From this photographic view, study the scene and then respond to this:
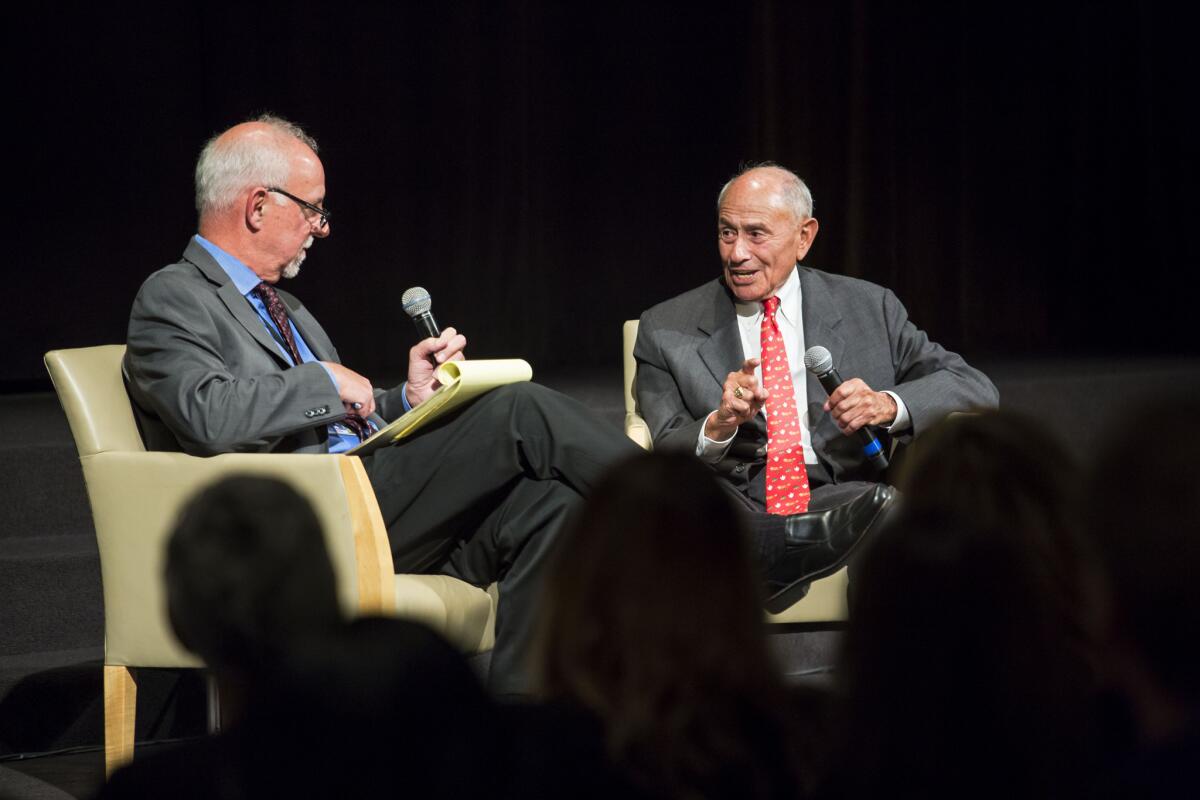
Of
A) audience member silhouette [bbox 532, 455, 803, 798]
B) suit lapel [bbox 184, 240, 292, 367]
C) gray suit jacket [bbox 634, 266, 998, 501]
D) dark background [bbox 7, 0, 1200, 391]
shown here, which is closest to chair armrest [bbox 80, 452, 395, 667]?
suit lapel [bbox 184, 240, 292, 367]

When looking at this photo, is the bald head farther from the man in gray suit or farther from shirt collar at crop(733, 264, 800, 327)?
shirt collar at crop(733, 264, 800, 327)

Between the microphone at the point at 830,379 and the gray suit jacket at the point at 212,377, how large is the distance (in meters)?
0.95

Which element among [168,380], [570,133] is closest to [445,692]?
[168,380]

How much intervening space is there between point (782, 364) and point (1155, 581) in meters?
2.25

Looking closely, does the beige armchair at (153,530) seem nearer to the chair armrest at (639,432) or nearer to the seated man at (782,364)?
the chair armrest at (639,432)

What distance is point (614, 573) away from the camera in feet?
3.21

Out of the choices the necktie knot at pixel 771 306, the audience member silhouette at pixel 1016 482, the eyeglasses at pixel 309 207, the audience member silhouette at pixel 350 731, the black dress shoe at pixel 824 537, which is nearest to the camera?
the audience member silhouette at pixel 350 731

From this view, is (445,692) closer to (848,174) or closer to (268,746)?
(268,746)

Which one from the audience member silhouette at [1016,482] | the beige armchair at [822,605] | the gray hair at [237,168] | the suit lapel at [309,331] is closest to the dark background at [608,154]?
the suit lapel at [309,331]

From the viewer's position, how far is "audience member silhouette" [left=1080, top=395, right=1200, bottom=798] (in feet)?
2.99

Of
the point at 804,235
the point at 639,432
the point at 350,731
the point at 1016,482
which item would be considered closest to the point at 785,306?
the point at 804,235

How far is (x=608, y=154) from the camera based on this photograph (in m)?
5.73

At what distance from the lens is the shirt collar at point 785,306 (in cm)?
328

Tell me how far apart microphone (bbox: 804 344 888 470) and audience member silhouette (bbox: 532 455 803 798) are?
77.5 inches
